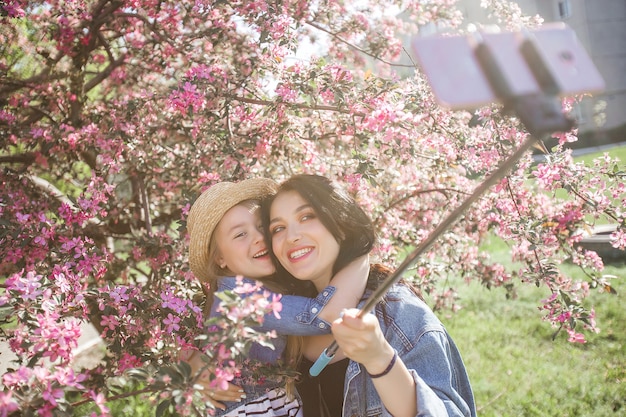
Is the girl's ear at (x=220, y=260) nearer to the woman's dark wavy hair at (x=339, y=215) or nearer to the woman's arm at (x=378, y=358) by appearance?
the woman's dark wavy hair at (x=339, y=215)

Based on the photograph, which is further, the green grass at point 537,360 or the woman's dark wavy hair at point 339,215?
the green grass at point 537,360

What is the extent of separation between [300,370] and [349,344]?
72cm

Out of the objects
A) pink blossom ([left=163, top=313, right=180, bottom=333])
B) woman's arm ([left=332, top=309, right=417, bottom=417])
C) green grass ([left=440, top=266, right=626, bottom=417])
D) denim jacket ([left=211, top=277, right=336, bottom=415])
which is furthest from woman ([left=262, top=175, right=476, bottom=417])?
green grass ([left=440, top=266, right=626, bottom=417])

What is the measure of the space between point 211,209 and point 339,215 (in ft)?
2.08

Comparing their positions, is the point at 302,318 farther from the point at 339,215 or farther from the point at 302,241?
the point at 339,215

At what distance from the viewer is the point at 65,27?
13.0 feet

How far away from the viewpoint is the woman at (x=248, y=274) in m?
1.99

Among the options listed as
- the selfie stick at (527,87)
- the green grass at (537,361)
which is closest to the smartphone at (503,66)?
the selfie stick at (527,87)

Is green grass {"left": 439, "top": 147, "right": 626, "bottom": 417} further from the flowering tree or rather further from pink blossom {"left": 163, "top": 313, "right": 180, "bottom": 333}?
pink blossom {"left": 163, "top": 313, "right": 180, "bottom": 333}

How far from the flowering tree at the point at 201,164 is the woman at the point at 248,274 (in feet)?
0.83

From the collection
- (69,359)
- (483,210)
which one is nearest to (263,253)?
(69,359)

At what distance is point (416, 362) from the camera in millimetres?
1845

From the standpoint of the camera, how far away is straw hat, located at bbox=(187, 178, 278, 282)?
246 centimetres

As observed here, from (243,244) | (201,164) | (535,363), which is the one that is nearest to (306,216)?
(243,244)
